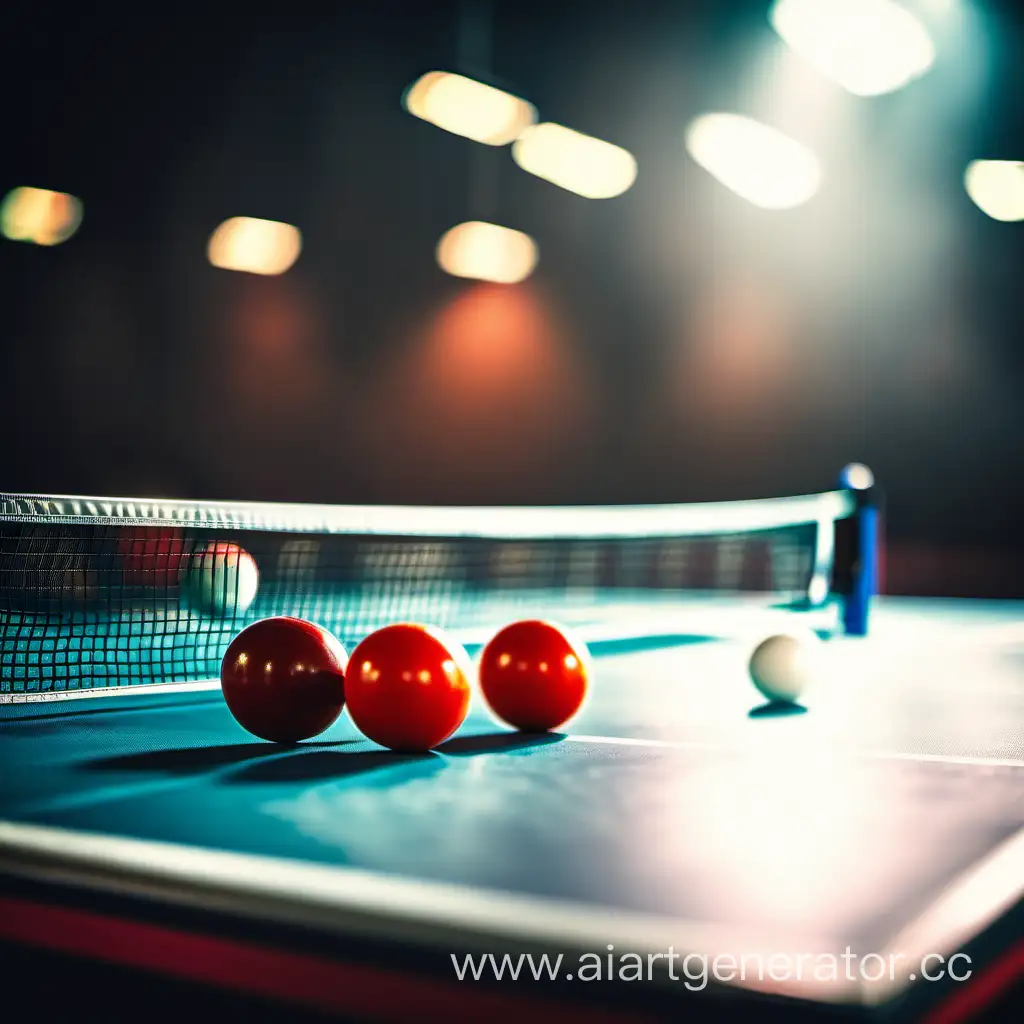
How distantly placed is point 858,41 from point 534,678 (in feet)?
28.4

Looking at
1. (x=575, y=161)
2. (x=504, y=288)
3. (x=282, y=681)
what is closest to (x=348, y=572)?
(x=504, y=288)

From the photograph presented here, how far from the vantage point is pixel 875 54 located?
32.8 feet

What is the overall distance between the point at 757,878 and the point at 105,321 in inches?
476

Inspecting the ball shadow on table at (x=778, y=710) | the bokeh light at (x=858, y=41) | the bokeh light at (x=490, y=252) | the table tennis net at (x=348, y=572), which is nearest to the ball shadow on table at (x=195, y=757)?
the table tennis net at (x=348, y=572)

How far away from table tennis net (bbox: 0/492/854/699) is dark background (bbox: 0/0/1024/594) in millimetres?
879

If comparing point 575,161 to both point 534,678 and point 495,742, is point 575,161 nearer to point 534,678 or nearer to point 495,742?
point 534,678

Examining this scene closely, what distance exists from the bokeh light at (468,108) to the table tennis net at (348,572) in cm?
371

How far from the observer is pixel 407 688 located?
102 inches

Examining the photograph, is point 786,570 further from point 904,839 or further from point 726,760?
point 904,839

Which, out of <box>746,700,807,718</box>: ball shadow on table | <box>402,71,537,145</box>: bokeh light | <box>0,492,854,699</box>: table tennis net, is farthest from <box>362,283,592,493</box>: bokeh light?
<box>746,700,807,718</box>: ball shadow on table

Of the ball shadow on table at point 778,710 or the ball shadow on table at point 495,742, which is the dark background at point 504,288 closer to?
the ball shadow on table at point 778,710

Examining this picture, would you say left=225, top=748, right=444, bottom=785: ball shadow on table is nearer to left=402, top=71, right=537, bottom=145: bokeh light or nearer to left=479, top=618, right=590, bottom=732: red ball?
left=479, top=618, right=590, bottom=732: red ball

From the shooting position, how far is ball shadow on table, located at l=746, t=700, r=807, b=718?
3.51 meters

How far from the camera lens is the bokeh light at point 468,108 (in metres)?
10.7
